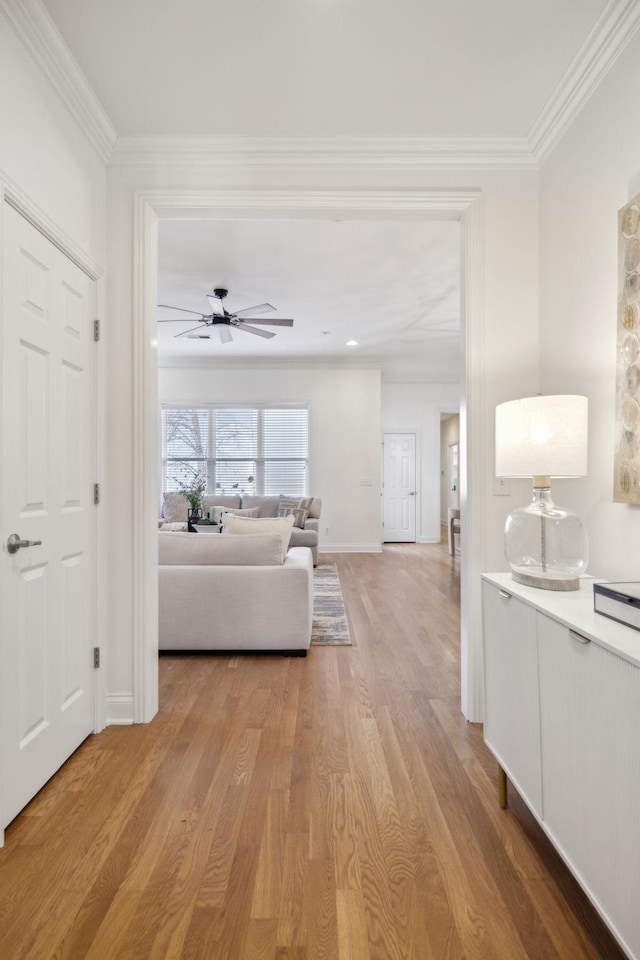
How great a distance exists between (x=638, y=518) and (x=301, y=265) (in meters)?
3.65

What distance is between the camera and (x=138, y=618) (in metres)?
2.50

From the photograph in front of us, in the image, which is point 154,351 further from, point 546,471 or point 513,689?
point 513,689

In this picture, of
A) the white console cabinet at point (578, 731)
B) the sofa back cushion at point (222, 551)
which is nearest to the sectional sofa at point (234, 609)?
the sofa back cushion at point (222, 551)

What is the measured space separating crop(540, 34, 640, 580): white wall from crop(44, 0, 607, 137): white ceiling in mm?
275

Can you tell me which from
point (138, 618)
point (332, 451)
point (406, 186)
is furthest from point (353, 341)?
point (138, 618)

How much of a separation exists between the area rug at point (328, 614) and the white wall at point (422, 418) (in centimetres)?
329

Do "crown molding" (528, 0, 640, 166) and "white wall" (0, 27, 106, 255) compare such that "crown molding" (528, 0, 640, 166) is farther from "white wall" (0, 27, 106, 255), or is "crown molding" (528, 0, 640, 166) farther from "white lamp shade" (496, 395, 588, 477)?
"white wall" (0, 27, 106, 255)

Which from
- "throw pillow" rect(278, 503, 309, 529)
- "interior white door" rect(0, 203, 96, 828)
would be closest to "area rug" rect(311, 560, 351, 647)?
"throw pillow" rect(278, 503, 309, 529)

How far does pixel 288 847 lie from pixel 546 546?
4.28ft

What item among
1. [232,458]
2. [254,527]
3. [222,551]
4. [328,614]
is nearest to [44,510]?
[222,551]

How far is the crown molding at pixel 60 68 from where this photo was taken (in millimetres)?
1746

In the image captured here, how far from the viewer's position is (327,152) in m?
2.55

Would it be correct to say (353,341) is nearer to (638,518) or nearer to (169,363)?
(169,363)

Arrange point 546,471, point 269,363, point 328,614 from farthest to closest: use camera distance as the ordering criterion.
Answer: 1. point 269,363
2. point 328,614
3. point 546,471
